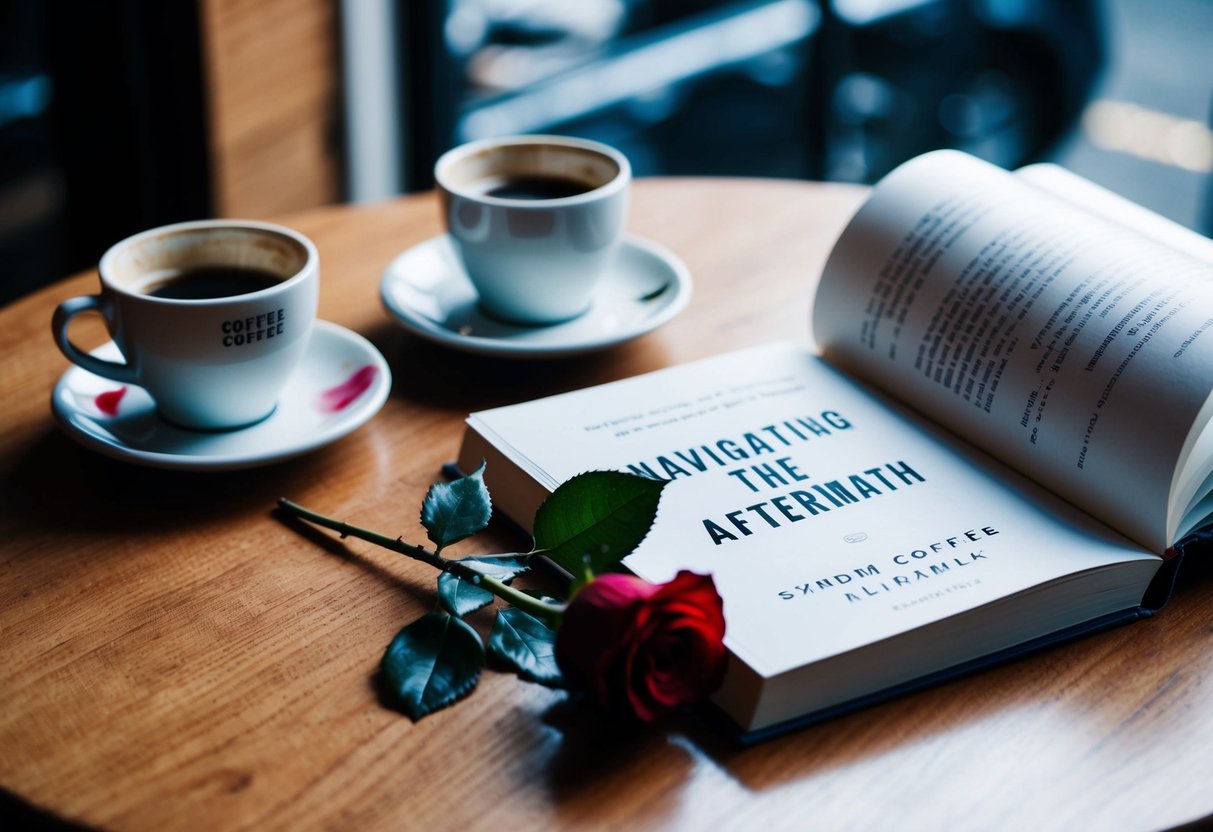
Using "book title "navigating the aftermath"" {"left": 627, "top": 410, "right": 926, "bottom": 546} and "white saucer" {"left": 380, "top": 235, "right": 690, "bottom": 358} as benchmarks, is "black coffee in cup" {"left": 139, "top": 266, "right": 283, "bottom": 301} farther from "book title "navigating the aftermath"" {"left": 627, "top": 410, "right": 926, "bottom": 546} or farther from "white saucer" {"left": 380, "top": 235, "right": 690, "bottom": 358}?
"book title "navigating the aftermath"" {"left": 627, "top": 410, "right": 926, "bottom": 546}

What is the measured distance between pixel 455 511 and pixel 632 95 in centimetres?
155

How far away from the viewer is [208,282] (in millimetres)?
718

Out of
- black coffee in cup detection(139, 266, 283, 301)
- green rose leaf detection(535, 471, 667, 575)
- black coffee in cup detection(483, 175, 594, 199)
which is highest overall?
black coffee in cup detection(483, 175, 594, 199)

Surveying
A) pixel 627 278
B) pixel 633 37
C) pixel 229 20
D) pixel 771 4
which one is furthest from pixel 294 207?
pixel 627 278

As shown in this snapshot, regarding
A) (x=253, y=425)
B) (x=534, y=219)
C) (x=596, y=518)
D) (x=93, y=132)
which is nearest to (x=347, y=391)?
(x=253, y=425)

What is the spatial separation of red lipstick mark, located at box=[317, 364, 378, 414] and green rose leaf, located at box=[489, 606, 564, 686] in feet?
0.78

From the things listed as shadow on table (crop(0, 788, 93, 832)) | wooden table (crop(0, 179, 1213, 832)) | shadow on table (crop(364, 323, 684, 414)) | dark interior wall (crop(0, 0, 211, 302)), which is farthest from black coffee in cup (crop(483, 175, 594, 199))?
dark interior wall (crop(0, 0, 211, 302))

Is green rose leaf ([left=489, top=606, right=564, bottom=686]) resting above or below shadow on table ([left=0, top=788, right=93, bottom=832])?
above

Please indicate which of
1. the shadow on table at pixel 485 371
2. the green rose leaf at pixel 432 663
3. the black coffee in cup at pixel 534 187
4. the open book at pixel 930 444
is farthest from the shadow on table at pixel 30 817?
the black coffee in cup at pixel 534 187

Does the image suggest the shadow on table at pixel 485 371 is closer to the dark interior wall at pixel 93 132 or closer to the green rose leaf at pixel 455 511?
the green rose leaf at pixel 455 511

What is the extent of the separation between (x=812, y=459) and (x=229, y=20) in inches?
51.6

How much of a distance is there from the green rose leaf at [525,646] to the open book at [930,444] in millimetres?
56

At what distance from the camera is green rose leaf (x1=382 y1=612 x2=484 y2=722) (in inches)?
19.8

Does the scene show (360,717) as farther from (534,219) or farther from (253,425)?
(534,219)
